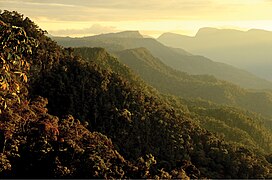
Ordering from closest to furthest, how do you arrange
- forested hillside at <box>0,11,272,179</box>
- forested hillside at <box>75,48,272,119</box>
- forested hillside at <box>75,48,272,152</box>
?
1. forested hillside at <box>0,11,272,179</box>
2. forested hillside at <box>75,48,272,152</box>
3. forested hillside at <box>75,48,272,119</box>

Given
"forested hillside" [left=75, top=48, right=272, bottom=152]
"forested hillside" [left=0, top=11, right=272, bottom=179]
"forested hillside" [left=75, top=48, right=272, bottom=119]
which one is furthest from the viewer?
"forested hillside" [left=75, top=48, right=272, bottom=119]

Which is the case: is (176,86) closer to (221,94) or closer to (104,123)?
(221,94)

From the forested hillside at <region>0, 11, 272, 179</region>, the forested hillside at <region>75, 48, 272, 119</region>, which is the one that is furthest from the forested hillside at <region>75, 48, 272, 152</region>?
the forested hillside at <region>0, 11, 272, 179</region>

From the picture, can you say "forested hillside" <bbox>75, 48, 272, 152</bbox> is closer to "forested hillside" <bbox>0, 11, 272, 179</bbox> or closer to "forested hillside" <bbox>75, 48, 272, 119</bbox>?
"forested hillside" <bbox>75, 48, 272, 119</bbox>

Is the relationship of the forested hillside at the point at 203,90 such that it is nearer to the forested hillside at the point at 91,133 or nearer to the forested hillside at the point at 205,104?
the forested hillside at the point at 205,104

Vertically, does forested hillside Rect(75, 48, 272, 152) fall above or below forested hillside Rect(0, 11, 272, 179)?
below

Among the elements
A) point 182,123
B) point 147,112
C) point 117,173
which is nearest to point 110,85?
point 147,112

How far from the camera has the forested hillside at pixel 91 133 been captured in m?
28.5

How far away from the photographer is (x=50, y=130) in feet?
103

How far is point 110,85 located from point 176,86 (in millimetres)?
117209

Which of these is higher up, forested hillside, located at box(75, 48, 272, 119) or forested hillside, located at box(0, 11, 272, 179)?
forested hillside, located at box(0, 11, 272, 179)

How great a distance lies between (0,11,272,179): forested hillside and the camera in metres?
28.5

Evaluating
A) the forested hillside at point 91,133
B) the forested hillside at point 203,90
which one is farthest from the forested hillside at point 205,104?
the forested hillside at point 91,133

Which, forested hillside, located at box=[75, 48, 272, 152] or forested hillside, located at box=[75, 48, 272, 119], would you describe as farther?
forested hillside, located at box=[75, 48, 272, 119]
